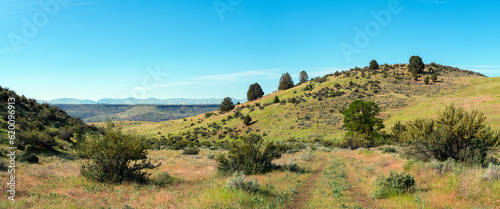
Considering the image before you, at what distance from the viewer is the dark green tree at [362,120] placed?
41500 mm

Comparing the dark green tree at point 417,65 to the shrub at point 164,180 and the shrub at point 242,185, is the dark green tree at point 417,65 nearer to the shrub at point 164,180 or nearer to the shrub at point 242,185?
the shrub at point 242,185

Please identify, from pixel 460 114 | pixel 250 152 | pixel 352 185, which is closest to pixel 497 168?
pixel 352 185

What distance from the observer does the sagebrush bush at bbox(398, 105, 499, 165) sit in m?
13.3

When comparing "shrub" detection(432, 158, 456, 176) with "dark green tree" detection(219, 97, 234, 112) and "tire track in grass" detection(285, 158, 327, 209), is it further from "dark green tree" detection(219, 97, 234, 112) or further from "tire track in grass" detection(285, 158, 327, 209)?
"dark green tree" detection(219, 97, 234, 112)

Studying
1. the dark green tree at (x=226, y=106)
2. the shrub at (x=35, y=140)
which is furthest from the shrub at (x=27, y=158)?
the dark green tree at (x=226, y=106)

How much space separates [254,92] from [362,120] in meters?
80.8

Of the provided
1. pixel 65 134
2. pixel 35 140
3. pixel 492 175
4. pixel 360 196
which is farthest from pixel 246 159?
pixel 65 134

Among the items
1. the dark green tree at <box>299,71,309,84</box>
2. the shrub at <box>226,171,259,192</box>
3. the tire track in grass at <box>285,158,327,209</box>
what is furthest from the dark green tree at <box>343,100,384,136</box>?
the dark green tree at <box>299,71,309,84</box>

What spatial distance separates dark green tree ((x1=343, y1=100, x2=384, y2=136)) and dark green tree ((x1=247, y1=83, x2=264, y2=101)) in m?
76.8

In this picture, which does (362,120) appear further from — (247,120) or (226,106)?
(226,106)

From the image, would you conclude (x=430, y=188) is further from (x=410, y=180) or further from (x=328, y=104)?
(x=328, y=104)

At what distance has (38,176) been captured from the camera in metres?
12.9

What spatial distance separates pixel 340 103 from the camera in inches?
3098

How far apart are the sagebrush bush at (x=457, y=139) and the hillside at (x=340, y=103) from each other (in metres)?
43.1
